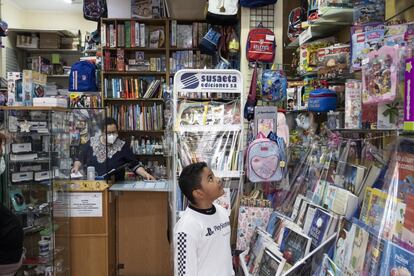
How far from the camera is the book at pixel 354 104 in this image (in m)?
1.91

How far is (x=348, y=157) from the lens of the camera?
6.34 feet

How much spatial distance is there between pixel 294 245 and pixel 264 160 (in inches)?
29.7

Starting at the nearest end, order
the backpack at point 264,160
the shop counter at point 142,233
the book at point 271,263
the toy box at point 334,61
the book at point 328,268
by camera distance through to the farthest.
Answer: the book at point 328,268, the book at point 271,263, the toy box at point 334,61, the backpack at point 264,160, the shop counter at point 142,233

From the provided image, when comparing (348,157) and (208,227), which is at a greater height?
(348,157)

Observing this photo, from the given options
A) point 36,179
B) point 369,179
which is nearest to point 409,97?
point 369,179

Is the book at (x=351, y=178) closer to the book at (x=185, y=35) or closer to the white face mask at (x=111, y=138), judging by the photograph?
the white face mask at (x=111, y=138)

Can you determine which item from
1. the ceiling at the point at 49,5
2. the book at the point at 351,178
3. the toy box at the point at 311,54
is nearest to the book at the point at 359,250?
the book at the point at 351,178

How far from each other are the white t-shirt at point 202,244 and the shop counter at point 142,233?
182 cm

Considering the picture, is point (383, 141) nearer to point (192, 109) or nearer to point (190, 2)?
point (192, 109)

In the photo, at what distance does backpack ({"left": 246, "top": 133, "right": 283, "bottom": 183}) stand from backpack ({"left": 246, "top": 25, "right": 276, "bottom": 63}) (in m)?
1.55

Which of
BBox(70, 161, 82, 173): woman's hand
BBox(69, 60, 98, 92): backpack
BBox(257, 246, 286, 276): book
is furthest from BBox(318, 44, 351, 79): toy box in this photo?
BBox(69, 60, 98, 92): backpack

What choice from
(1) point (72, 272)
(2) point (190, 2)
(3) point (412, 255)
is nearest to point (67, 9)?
(2) point (190, 2)

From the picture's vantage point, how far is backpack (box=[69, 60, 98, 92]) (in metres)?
5.39

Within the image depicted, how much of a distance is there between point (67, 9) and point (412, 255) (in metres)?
7.41
